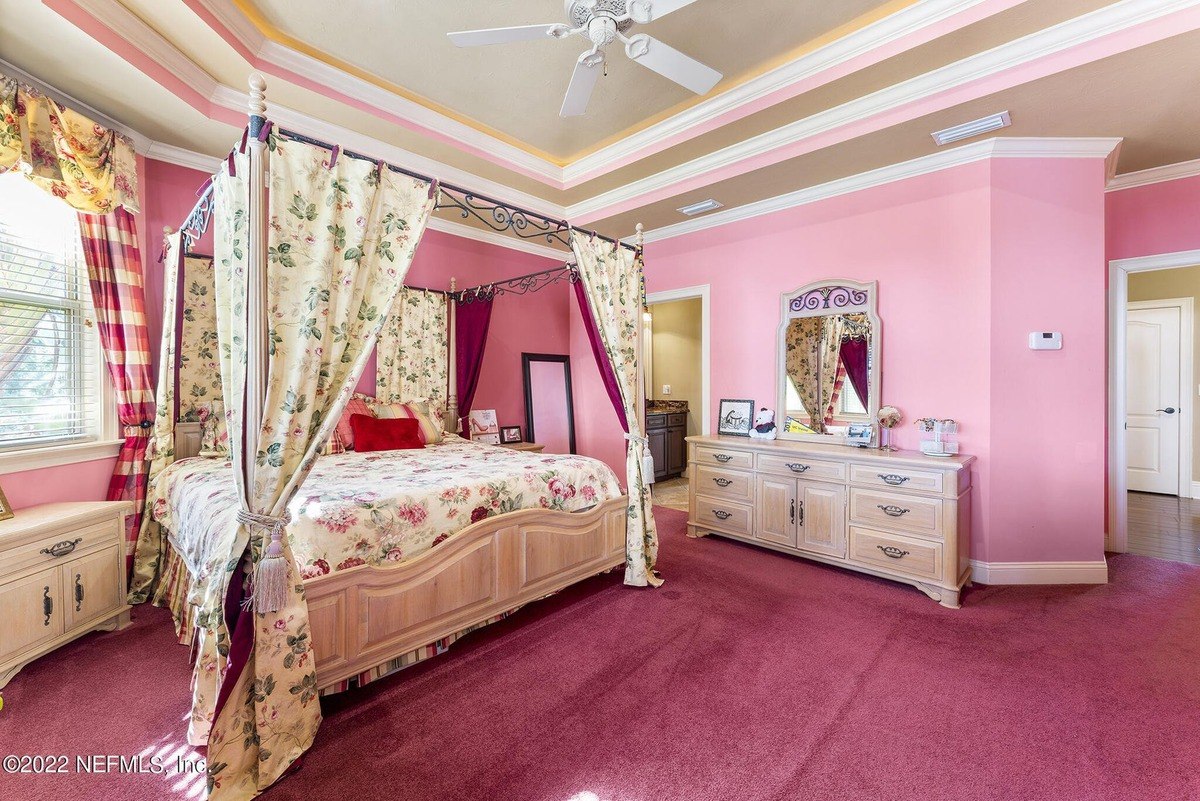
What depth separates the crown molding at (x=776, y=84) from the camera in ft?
8.07

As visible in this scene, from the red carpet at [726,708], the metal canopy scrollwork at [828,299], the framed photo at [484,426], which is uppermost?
the metal canopy scrollwork at [828,299]

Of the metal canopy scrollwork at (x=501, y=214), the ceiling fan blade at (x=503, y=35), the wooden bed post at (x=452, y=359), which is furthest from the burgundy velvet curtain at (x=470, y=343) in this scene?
the ceiling fan blade at (x=503, y=35)

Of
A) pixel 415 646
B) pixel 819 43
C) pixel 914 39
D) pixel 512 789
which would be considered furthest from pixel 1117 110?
pixel 415 646

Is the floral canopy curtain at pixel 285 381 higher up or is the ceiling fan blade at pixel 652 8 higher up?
the ceiling fan blade at pixel 652 8

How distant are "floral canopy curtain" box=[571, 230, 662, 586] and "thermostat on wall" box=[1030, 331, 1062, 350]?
2.62 metres

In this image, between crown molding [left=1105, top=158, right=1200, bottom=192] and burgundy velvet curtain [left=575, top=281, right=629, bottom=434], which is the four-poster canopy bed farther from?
crown molding [left=1105, top=158, right=1200, bottom=192]

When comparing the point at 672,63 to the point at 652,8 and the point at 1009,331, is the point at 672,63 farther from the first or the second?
the point at 1009,331

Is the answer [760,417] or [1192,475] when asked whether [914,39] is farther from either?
[1192,475]

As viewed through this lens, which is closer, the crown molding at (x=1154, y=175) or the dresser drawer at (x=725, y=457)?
the crown molding at (x=1154, y=175)

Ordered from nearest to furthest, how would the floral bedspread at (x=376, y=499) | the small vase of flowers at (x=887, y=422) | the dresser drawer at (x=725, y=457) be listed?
the floral bedspread at (x=376, y=499) < the small vase of flowers at (x=887, y=422) < the dresser drawer at (x=725, y=457)

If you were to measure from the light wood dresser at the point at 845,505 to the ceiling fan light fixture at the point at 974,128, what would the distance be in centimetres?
208

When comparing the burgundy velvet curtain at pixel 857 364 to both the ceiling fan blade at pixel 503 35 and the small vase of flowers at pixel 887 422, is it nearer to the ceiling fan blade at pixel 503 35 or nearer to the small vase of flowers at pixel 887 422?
the small vase of flowers at pixel 887 422

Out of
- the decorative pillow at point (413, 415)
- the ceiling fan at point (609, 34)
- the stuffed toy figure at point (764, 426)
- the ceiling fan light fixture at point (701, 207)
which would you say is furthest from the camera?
the ceiling fan light fixture at point (701, 207)

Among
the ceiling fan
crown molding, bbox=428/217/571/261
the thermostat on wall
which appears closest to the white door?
the thermostat on wall
